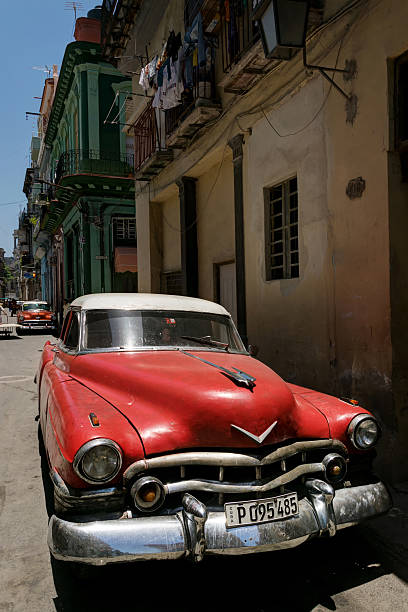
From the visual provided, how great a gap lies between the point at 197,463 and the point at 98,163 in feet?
69.6

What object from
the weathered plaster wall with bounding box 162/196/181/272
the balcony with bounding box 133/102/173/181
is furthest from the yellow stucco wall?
the weathered plaster wall with bounding box 162/196/181/272

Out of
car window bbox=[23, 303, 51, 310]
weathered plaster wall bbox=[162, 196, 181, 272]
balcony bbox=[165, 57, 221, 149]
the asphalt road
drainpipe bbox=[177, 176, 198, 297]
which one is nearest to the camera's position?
the asphalt road

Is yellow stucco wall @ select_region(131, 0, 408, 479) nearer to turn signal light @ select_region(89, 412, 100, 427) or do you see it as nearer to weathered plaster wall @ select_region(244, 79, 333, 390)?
weathered plaster wall @ select_region(244, 79, 333, 390)

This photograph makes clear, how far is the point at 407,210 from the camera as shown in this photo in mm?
4648

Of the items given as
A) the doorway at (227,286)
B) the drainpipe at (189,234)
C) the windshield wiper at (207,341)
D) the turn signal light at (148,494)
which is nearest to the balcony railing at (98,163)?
the drainpipe at (189,234)

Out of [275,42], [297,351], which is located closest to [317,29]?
[275,42]

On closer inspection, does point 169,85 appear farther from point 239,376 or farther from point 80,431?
point 80,431

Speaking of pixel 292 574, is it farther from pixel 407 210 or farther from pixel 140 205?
pixel 140 205

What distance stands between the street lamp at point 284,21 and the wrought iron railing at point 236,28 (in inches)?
59.4

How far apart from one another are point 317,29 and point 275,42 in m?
0.91

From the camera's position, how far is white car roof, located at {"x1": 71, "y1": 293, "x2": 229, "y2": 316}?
4020 mm

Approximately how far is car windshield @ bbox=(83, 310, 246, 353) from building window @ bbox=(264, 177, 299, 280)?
2776mm

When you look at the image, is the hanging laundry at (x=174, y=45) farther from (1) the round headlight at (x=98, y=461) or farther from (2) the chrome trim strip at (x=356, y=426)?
(1) the round headlight at (x=98, y=461)

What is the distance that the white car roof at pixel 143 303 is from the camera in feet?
13.2
